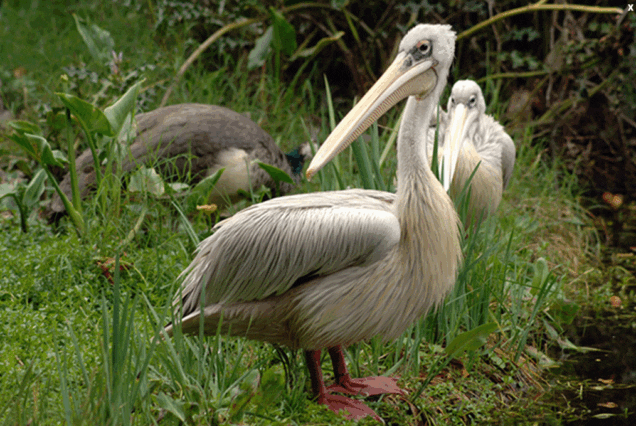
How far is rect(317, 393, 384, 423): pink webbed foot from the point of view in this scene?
2.58 metres

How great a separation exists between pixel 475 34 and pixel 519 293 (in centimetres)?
348

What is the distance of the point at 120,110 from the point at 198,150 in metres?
0.62

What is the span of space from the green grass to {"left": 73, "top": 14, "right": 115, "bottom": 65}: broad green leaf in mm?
166

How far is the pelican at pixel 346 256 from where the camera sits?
2.46 metres

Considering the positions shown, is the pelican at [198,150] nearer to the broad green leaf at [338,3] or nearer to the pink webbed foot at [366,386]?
the pink webbed foot at [366,386]

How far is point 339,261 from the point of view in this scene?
245 centimetres

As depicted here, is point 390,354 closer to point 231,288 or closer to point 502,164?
point 231,288

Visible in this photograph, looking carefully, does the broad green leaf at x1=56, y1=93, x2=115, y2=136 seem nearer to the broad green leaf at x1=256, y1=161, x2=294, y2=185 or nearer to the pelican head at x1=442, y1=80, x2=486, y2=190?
the broad green leaf at x1=256, y1=161, x2=294, y2=185

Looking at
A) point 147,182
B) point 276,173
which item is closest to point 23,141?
point 147,182

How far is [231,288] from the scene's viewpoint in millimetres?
2549

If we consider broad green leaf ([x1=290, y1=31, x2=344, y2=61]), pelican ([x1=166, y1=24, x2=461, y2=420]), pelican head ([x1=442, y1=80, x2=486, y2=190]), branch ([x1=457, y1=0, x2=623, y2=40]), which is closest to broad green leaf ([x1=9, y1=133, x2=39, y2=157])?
pelican ([x1=166, y1=24, x2=461, y2=420])

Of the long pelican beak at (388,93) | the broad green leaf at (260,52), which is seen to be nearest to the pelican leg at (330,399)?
the long pelican beak at (388,93)

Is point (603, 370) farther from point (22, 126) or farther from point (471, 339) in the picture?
point (22, 126)

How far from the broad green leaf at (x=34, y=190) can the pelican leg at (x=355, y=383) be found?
180 centimetres
